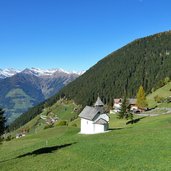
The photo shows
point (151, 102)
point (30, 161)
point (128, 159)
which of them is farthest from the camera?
point (151, 102)


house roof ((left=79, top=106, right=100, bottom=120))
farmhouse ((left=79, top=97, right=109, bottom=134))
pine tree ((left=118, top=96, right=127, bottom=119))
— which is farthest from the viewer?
pine tree ((left=118, top=96, right=127, bottom=119))

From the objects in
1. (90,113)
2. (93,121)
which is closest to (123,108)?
(90,113)

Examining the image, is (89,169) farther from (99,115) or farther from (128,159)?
(99,115)

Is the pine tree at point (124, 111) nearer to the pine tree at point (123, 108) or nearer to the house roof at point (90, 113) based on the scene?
the pine tree at point (123, 108)

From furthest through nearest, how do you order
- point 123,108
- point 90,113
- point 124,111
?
point 124,111 < point 123,108 < point 90,113

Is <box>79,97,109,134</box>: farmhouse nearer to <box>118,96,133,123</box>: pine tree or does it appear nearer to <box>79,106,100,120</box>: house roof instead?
<box>79,106,100,120</box>: house roof

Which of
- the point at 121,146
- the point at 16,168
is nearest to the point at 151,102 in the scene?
the point at 121,146

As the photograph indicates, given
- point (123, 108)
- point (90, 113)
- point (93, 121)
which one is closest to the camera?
point (93, 121)

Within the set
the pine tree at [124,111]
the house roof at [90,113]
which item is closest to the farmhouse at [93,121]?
the house roof at [90,113]

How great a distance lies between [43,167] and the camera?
41156 millimetres

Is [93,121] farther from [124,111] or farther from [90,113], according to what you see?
[124,111]

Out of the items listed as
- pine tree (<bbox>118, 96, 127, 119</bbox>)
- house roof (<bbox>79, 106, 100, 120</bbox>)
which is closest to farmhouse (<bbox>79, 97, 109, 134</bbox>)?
house roof (<bbox>79, 106, 100, 120</bbox>)

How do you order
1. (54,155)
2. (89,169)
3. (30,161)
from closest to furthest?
(89,169) → (30,161) → (54,155)

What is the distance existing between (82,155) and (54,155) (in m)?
5.44
